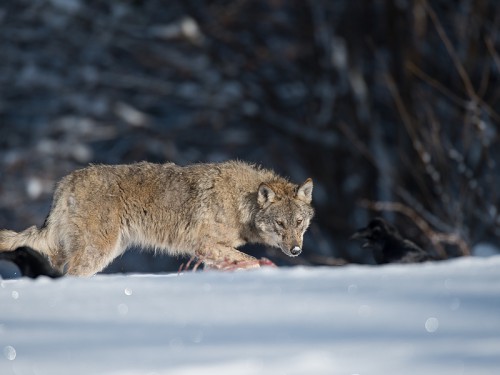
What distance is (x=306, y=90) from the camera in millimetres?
21797

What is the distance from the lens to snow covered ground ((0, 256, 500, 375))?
165 inches

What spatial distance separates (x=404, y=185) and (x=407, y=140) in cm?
100

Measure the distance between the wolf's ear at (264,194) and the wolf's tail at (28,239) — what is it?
1939 mm

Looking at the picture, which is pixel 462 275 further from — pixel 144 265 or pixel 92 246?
pixel 144 265

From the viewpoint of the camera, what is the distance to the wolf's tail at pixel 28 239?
28.7 ft

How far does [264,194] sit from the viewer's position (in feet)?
31.2

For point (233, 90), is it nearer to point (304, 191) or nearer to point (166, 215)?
point (304, 191)

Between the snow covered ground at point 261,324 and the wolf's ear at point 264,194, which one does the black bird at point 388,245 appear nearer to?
the wolf's ear at point 264,194

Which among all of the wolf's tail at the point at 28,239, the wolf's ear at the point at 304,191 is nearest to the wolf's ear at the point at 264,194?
the wolf's ear at the point at 304,191

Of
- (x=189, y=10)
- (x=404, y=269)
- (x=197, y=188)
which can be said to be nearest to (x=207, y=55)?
(x=189, y=10)

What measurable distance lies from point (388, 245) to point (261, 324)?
157 inches

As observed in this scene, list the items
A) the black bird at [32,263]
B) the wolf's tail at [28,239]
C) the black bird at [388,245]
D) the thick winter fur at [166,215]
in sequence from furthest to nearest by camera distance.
Result: the thick winter fur at [166,215], the wolf's tail at [28,239], the black bird at [388,245], the black bird at [32,263]

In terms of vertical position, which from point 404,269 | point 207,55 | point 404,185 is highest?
point 404,269

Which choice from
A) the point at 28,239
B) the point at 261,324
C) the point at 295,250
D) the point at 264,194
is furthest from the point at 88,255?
the point at 261,324
